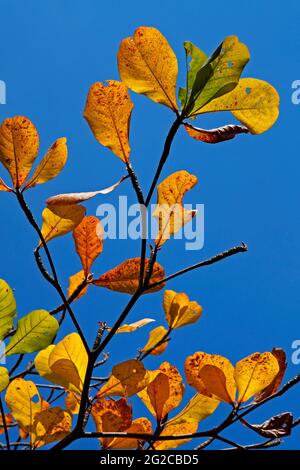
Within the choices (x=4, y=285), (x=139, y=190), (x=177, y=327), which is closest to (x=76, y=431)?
(x=4, y=285)

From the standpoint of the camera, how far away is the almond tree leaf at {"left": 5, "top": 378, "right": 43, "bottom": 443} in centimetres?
87

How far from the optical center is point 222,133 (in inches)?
25.5

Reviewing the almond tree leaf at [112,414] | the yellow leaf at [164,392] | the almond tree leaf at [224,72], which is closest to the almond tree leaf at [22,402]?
the almond tree leaf at [112,414]

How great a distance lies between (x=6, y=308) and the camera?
2.40 ft

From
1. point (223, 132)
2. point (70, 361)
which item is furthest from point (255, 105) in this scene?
point (70, 361)

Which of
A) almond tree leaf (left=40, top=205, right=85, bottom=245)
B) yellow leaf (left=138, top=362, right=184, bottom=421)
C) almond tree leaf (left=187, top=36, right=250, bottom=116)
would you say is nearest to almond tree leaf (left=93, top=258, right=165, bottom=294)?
almond tree leaf (left=40, top=205, right=85, bottom=245)

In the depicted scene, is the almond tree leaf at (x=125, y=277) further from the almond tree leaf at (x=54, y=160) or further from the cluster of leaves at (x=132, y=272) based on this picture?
the almond tree leaf at (x=54, y=160)

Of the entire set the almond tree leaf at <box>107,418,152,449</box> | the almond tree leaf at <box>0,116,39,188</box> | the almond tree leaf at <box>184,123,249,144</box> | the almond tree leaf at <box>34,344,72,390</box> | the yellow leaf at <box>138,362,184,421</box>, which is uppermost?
the almond tree leaf at <box>0,116,39,188</box>

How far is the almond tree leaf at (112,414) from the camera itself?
86cm

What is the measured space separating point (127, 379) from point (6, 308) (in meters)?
0.25

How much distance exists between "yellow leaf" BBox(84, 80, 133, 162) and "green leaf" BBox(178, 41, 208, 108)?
0.37ft

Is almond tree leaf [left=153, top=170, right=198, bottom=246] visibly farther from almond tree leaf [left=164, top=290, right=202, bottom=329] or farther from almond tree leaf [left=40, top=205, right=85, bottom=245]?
almond tree leaf [left=164, top=290, right=202, bottom=329]
